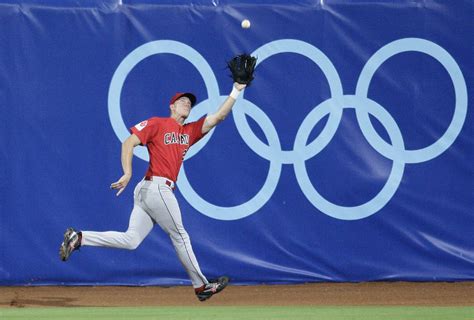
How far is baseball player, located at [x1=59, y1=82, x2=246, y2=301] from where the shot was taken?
9625mm

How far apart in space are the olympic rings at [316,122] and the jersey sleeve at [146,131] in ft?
6.64

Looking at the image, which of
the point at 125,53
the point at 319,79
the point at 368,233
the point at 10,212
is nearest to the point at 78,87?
the point at 125,53

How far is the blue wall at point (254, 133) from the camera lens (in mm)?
11867

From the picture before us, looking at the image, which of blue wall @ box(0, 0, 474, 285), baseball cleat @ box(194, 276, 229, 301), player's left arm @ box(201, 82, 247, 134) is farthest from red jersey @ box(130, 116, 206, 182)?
blue wall @ box(0, 0, 474, 285)

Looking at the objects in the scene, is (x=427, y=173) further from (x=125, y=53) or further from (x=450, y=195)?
(x=125, y=53)

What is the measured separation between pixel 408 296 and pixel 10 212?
452 cm

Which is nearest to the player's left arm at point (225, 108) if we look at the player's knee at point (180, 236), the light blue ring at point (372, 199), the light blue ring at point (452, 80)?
the player's knee at point (180, 236)

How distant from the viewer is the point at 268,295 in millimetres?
11359

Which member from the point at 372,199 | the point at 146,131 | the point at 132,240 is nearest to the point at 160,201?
the point at 132,240

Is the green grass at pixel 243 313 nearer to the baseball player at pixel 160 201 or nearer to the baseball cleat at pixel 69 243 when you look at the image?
the baseball player at pixel 160 201

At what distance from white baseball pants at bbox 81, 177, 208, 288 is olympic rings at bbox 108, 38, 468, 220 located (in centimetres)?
217

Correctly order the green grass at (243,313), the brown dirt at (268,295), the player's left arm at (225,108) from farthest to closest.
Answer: the brown dirt at (268,295), the player's left arm at (225,108), the green grass at (243,313)

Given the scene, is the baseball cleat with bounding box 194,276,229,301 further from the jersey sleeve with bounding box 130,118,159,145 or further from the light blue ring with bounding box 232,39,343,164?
the light blue ring with bounding box 232,39,343,164

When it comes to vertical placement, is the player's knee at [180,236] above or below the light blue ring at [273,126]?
below
